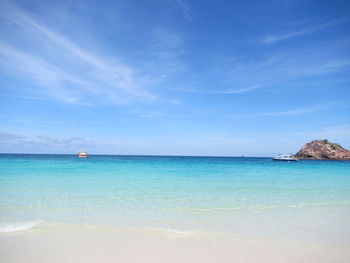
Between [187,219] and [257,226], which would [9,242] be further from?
[257,226]

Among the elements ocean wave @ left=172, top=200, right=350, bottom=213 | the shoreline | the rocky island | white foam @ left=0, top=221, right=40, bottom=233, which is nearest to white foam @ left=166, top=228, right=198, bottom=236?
the shoreline

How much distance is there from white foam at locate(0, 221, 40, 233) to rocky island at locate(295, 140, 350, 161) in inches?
4698

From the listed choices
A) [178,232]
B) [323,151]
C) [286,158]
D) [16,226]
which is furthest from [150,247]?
[323,151]

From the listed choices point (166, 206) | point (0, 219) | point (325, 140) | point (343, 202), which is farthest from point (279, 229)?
point (325, 140)

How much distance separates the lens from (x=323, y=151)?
102875 millimetres

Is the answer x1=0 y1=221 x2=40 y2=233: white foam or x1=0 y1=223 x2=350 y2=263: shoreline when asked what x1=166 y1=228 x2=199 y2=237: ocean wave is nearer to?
x1=0 y1=223 x2=350 y2=263: shoreline

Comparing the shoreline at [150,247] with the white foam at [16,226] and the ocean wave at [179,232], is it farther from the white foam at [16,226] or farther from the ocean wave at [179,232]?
the white foam at [16,226]

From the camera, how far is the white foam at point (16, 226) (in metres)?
5.85

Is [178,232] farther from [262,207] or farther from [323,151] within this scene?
[323,151]

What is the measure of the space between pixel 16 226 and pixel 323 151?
12043 cm

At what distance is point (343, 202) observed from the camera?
10.3 m

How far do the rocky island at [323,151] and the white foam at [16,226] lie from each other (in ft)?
391

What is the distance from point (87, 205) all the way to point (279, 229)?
6.81m

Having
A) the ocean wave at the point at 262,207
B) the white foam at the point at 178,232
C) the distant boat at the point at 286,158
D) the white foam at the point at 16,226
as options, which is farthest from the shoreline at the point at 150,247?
the distant boat at the point at 286,158
